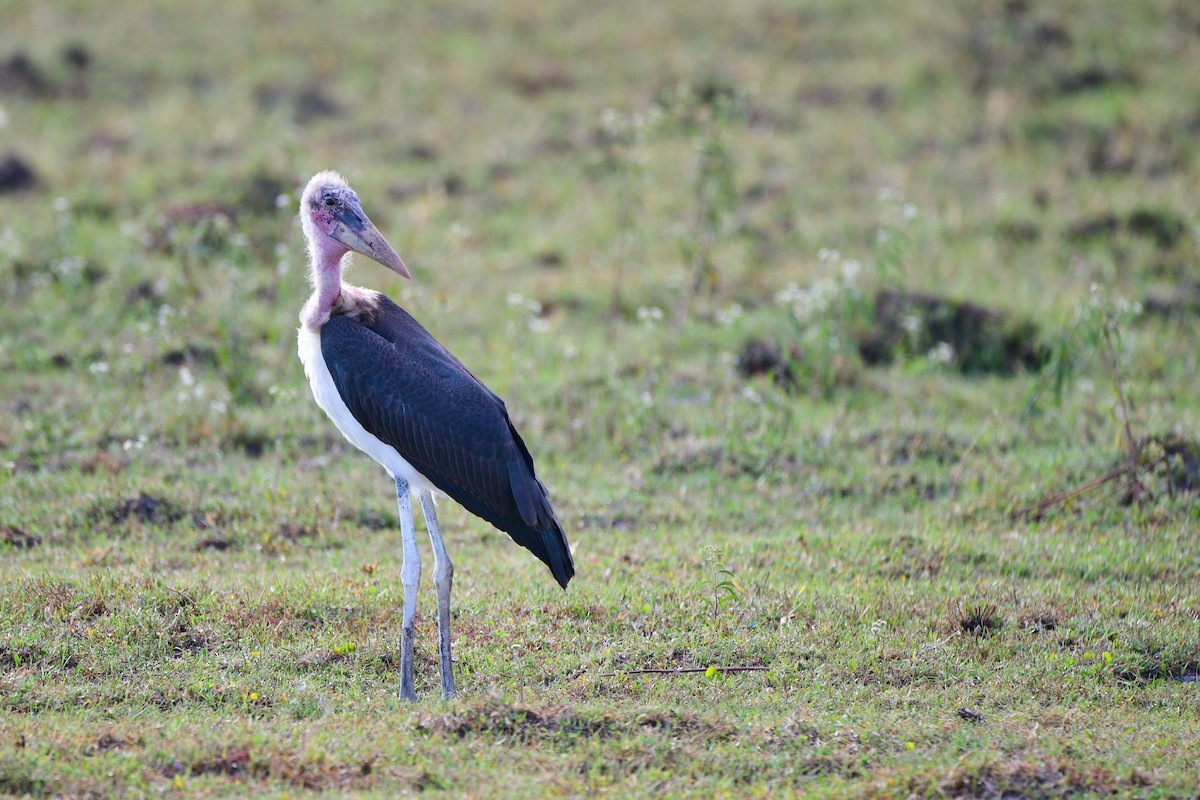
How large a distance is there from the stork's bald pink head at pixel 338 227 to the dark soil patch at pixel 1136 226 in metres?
9.05

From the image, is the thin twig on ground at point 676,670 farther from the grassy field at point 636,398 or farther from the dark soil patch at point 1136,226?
the dark soil patch at point 1136,226

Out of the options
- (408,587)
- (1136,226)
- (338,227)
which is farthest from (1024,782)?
Result: (1136,226)

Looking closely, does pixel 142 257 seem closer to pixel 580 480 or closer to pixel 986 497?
pixel 580 480

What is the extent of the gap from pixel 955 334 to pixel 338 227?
6.52 m

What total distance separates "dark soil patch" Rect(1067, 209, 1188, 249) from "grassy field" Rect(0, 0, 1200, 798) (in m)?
0.05

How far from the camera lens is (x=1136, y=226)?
536 inches

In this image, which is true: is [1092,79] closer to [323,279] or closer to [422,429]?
[323,279]

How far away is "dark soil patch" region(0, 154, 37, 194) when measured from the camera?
14172 mm

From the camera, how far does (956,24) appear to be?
17891 millimetres

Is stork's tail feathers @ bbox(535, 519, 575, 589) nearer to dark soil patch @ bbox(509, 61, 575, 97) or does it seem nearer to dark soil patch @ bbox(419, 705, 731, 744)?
dark soil patch @ bbox(419, 705, 731, 744)

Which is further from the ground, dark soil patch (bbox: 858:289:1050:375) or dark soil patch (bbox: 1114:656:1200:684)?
dark soil patch (bbox: 858:289:1050:375)

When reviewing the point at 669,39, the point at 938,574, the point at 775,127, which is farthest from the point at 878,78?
the point at 938,574

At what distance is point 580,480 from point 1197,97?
11.0 m

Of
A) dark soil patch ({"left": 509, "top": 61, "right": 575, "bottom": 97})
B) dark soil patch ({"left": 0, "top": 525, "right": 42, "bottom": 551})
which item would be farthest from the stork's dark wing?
dark soil patch ({"left": 509, "top": 61, "right": 575, "bottom": 97})
